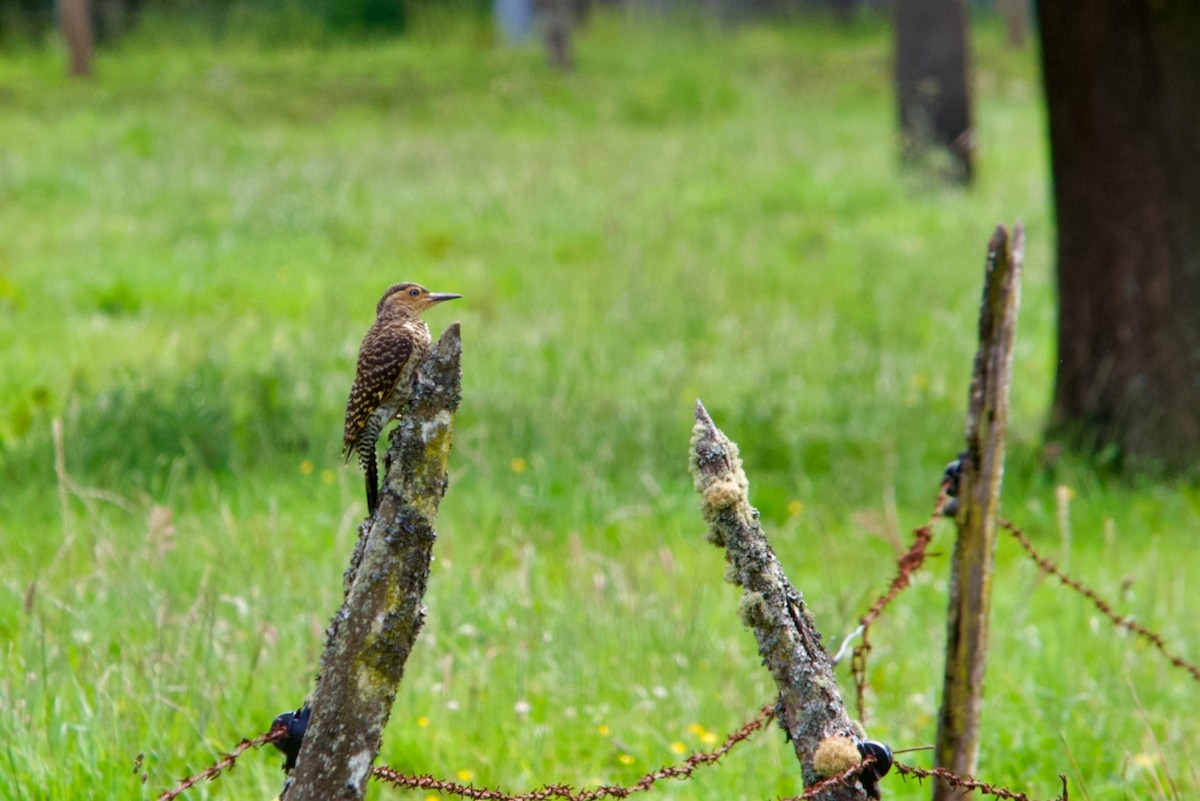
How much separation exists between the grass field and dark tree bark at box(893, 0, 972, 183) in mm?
719

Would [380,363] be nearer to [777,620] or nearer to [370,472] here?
[370,472]

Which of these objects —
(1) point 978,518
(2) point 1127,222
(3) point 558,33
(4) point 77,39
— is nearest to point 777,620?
(1) point 978,518

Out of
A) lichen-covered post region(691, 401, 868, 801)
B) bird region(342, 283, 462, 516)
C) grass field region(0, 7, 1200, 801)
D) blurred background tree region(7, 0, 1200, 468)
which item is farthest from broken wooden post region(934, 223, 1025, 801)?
blurred background tree region(7, 0, 1200, 468)

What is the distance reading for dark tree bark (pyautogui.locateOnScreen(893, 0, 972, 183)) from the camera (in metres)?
14.5

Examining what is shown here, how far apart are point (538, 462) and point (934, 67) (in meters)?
10.2

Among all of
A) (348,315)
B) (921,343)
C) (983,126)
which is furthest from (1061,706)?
(983,126)

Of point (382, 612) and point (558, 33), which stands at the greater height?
point (558, 33)

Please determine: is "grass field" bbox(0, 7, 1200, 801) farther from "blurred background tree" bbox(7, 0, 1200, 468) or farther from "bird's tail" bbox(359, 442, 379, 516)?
"bird's tail" bbox(359, 442, 379, 516)

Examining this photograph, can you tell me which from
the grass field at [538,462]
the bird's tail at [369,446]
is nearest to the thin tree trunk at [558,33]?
the grass field at [538,462]

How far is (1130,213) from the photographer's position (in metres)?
6.23

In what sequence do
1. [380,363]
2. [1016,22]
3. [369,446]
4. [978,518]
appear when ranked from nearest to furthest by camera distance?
[380,363] < [369,446] < [978,518] < [1016,22]

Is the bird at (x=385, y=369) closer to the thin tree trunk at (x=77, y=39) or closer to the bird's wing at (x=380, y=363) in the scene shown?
the bird's wing at (x=380, y=363)

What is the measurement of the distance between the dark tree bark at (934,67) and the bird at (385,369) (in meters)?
12.4

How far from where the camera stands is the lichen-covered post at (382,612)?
2047 mm
